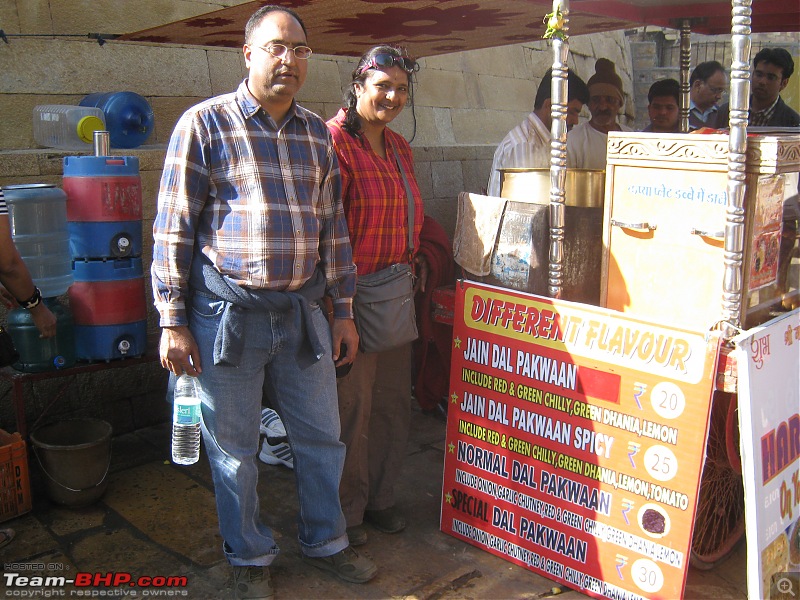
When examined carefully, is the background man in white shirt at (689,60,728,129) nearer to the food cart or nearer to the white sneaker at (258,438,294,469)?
the food cart

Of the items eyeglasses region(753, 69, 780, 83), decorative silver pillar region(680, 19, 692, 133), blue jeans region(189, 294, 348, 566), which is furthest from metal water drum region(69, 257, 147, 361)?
eyeglasses region(753, 69, 780, 83)

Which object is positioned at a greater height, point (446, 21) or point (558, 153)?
point (446, 21)

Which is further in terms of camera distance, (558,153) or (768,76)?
(768,76)

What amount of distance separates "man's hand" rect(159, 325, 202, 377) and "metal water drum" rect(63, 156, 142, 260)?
1159mm

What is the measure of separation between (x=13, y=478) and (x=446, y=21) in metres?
2.88

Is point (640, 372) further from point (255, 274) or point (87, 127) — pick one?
point (87, 127)

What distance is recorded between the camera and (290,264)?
240 centimetres

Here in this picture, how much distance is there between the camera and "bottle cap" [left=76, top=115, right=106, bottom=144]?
149 inches

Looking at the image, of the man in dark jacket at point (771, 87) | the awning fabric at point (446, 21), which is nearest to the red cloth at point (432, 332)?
the awning fabric at point (446, 21)

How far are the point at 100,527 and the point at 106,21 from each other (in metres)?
3.00

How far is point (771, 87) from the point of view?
5.30m

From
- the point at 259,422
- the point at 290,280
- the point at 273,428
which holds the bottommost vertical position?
the point at 273,428

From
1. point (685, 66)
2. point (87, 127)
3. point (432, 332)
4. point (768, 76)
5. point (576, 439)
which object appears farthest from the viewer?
point (768, 76)

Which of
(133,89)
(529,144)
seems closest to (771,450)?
(529,144)
